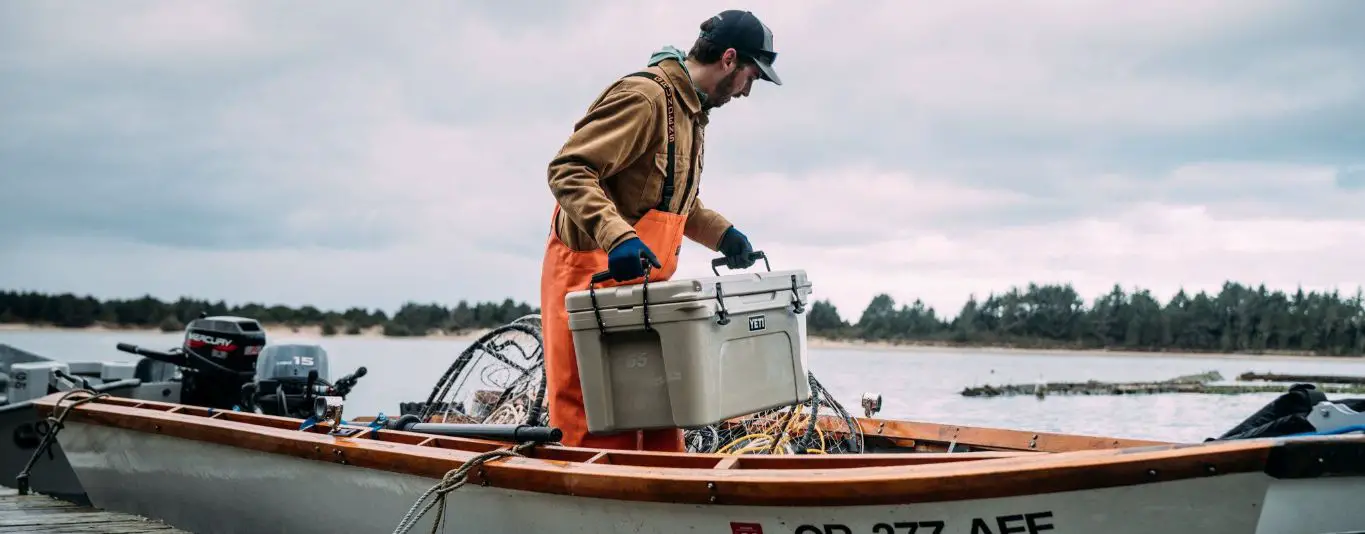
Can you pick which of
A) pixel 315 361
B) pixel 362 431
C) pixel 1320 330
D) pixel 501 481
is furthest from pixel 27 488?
pixel 1320 330

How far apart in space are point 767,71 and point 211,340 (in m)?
4.30

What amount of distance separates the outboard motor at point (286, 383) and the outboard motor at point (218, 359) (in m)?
0.56

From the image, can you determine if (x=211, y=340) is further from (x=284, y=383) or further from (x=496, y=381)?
(x=496, y=381)

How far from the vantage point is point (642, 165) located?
3338 mm

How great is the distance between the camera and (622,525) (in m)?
2.91

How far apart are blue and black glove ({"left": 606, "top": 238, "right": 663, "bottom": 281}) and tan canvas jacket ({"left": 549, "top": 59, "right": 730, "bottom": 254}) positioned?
31 mm

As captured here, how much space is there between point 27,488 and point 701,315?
5690 mm

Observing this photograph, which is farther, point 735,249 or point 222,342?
point 222,342

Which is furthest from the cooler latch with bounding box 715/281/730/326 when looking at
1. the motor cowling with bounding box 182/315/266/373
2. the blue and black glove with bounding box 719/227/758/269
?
the motor cowling with bounding box 182/315/266/373

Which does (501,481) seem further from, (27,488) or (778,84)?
(27,488)

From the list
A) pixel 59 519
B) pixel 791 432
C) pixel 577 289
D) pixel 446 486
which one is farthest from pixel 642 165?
pixel 59 519

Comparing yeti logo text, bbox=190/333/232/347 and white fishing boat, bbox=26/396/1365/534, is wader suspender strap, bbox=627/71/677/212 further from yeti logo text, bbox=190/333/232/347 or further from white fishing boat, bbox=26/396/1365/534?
yeti logo text, bbox=190/333/232/347

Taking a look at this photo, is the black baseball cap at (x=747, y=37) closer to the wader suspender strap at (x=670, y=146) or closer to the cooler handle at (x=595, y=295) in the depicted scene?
the wader suspender strap at (x=670, y=146)

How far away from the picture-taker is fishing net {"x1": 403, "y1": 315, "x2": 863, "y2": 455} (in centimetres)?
471
